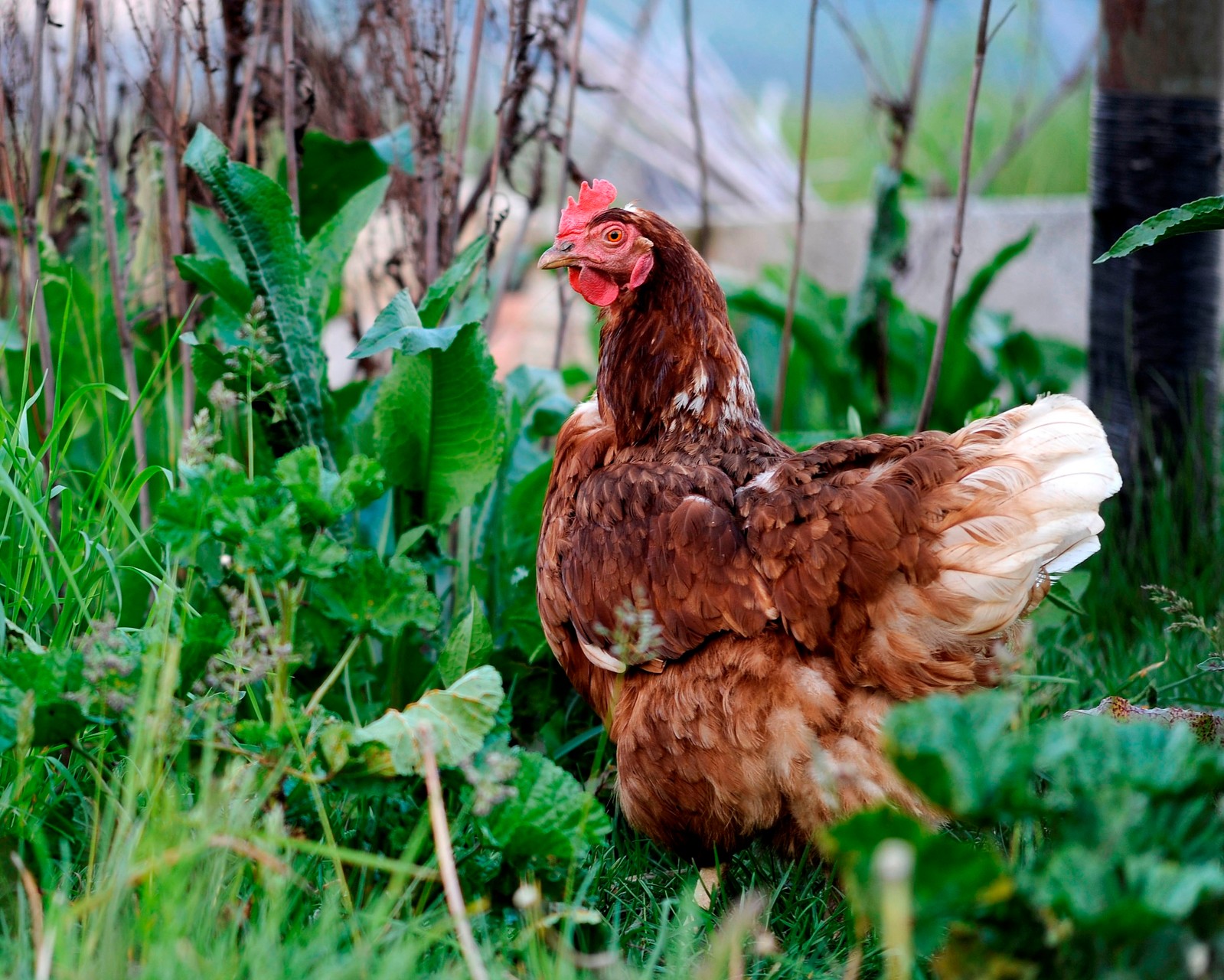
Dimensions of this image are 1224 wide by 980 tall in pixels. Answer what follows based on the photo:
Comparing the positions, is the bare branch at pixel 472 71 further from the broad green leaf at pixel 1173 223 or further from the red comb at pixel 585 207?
the broad green leaf at pixel 1173 223

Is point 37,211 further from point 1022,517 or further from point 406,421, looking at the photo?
point 1022,517

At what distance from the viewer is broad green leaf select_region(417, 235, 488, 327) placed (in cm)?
240

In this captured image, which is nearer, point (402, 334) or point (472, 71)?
point (402, 334)

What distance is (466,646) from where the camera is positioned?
2195 mm

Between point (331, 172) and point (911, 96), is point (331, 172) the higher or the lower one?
the lower one

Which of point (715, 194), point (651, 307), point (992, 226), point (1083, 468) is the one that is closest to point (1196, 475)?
point (1083, 468)

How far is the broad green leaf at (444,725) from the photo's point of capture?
1.55m

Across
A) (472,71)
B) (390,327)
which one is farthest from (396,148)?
(390,327)

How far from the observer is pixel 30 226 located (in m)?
2.41

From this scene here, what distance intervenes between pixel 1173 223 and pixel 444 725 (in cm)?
141

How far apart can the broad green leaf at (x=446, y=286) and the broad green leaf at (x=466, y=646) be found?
663 mm

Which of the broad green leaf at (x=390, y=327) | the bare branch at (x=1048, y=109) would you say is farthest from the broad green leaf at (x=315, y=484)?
the bare branch at (x=1048, y=109)

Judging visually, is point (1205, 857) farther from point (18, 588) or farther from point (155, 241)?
point (155, 241)

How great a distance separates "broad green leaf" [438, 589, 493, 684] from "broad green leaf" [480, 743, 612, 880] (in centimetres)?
60
